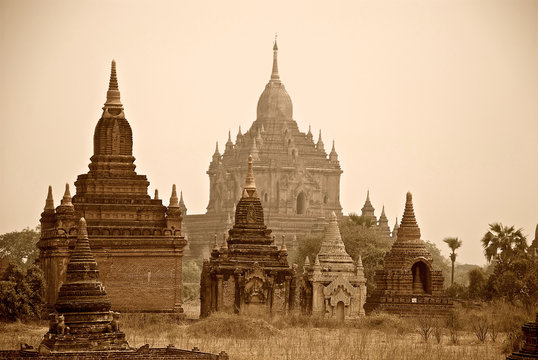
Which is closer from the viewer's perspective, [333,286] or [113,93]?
[113,93]

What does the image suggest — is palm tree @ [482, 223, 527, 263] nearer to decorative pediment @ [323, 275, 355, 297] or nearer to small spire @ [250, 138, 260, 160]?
decorative pediment @ [323, 275, 355, 297]

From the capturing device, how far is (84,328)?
46.0 m

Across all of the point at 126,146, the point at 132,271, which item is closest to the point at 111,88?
the point at 126,146

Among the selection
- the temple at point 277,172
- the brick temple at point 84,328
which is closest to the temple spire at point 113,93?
the brick temple at point 84,328

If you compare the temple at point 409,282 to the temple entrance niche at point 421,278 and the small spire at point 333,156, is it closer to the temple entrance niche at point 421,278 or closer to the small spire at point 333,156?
the temple entrance niche at point 421,278

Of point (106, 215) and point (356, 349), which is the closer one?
point (356, 349)

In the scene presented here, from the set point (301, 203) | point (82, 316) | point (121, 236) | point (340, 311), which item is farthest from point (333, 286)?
point (301, 203)

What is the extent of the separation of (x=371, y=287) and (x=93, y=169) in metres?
19.5

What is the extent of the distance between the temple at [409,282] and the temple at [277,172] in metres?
49.8

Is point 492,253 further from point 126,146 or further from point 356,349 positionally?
point 356,349

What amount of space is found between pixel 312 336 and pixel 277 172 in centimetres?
6829

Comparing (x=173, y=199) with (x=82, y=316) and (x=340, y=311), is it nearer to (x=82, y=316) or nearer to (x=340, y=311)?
(x=340, y=311)

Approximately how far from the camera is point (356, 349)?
5288 centimetres

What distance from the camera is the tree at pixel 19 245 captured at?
99688 mm
